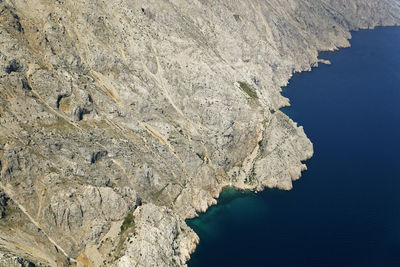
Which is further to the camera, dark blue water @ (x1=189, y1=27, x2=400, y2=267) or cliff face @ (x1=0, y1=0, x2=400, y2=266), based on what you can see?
dark blue water @ (x1=189, y1=27, x2=400, y2=267)

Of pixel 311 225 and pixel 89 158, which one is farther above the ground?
pixel 311 225

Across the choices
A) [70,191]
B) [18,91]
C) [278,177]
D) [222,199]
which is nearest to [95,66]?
[18,91]

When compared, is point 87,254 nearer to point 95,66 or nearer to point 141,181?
point 141,181

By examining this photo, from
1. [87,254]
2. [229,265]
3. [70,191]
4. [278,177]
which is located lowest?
[87,254]

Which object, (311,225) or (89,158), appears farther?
(311,225)

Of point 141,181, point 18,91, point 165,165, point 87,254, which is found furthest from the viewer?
point 165,165

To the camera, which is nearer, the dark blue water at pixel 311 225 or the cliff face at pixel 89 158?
the cliff face at pixel 89 158

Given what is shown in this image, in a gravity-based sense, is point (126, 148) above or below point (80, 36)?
below

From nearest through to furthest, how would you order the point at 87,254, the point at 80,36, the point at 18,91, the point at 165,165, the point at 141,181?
the point at 87,254, the point at 18,91, the point at 141,181, the point at 165,165, the point at 80,36

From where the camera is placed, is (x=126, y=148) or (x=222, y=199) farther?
(x=222, y=199)
